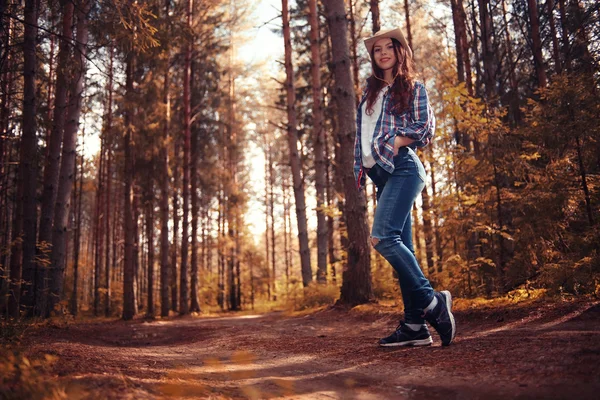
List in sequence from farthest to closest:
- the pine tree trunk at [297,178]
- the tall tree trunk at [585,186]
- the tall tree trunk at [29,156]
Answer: the pine tree trunk at [297,178]
the tall tree trunk at [29,156]
the tall tree trunk at [585,186]

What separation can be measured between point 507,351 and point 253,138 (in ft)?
90.4

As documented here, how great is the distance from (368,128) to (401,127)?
289 mm

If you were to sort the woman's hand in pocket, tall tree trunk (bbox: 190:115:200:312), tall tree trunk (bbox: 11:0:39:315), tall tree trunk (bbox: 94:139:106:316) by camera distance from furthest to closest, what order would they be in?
tall tree trunk (bbox: 94:139:106:316) → tall tree trunk (bbox: 190:115:200:312) → tall tree trunk (bbox: 11:0:39:315) → the woman's hand in pocket

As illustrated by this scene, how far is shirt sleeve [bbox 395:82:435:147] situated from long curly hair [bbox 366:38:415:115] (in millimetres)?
59

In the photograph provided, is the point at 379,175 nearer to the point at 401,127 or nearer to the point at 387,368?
the point at 401,127

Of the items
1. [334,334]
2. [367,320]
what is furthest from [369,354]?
[367,320]

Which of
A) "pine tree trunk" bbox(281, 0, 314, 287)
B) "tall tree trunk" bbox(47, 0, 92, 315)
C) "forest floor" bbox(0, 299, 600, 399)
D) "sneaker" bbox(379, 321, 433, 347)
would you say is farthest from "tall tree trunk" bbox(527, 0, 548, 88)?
"tall tree trunk" bbox(47, 0, 92, 315)

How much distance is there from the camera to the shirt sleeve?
3.57 metres

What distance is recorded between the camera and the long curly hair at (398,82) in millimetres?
3711

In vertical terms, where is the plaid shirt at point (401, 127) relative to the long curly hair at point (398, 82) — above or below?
below

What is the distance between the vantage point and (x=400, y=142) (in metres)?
3.53

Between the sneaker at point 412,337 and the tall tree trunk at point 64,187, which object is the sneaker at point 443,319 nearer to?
the sneaker at point 412,337

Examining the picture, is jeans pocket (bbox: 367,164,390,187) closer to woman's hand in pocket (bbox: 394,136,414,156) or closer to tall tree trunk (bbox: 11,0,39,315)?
woman's hand in pocket (bbox: 394,136,414,156)

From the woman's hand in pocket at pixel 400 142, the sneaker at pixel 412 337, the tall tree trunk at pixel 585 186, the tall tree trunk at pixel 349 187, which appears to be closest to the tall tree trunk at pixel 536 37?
the tall tree trunk at pixel 349 187
